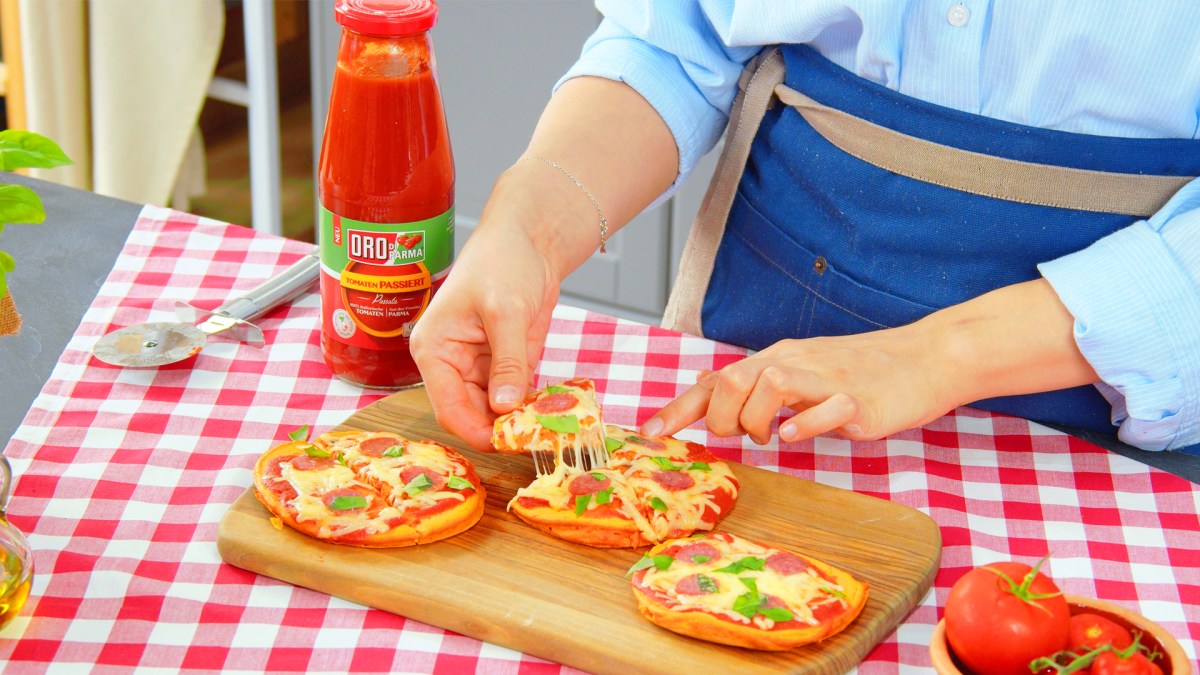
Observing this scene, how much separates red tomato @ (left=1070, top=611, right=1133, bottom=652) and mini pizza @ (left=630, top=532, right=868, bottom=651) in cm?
20

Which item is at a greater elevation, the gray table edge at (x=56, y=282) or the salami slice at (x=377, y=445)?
the salami slice at (x=377, y=445)

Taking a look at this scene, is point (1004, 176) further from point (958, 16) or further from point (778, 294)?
point (778, 294)

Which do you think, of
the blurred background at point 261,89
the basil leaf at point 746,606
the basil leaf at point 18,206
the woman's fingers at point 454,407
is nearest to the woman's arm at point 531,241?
the woman's fingers at point 454,407

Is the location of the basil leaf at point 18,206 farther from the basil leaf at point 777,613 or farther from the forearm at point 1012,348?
the forearm at point 1012,348

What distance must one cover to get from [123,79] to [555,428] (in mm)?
2310

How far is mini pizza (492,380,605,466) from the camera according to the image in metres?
1.27

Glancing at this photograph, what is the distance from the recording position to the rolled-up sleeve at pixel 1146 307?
127 cm

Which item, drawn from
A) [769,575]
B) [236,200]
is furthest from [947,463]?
[236,200]

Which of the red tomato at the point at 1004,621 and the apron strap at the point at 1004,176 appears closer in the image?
the red tomato at the point at 1004,621

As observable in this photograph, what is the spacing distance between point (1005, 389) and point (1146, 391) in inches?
5.4

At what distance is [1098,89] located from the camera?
1.36 metres

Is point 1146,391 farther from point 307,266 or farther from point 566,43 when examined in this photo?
point 566,43

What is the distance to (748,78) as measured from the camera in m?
1.65

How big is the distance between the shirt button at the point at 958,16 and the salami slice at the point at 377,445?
0.73 meters
